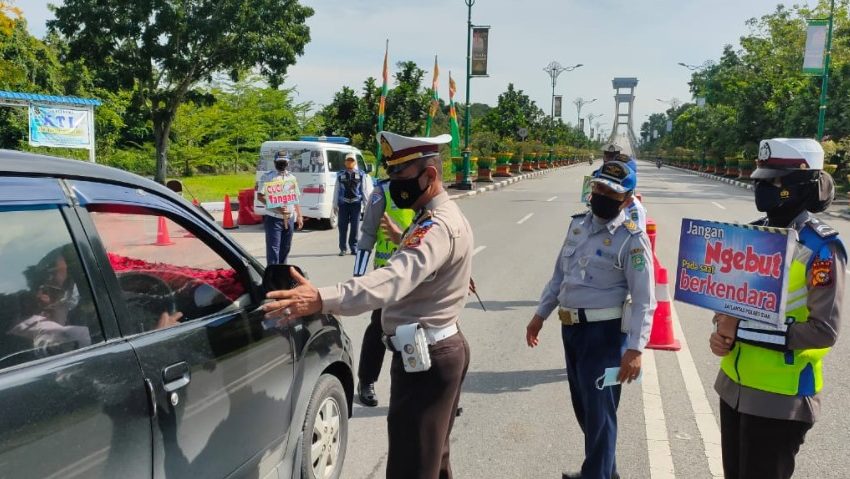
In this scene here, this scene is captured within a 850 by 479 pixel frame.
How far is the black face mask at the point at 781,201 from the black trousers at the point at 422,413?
4.27 feet

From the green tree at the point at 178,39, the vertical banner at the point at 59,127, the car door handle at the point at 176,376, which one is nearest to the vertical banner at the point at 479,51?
the green tree at the point at 178,39

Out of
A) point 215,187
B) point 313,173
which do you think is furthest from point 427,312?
point 215,187

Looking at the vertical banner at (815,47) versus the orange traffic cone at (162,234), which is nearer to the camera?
the orange traffic cone at (162,234)

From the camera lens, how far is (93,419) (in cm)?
178

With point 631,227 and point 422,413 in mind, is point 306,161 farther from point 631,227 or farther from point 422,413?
point 422,413

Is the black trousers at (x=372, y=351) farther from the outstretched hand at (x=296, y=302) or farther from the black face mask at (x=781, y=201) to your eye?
the black face mask at (x=781, y=201)

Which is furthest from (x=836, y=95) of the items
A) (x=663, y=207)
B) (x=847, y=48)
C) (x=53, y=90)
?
(x=53, y=90)

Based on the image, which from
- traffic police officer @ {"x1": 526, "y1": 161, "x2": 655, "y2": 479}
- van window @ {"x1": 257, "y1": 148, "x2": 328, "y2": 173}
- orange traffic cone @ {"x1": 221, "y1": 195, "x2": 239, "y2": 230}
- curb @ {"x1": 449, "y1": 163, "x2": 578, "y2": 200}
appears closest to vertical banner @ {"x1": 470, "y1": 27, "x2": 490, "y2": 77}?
curb @ {"x1": 449, "y1": 163, "x2": 578, "y2": 200}

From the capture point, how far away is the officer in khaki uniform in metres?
2.44

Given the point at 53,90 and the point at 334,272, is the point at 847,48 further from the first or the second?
the point at 53,90

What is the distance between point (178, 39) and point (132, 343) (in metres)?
22.5

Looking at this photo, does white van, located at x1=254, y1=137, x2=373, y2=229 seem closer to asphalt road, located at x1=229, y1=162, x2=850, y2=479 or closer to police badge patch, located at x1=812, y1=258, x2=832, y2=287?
asphalt road, located at x1=229, y1=162, x2=850, y2=479

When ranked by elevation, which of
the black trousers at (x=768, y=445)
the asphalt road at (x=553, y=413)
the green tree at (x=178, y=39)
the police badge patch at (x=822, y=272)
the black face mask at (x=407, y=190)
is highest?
the green tree at (x=178, y=39)

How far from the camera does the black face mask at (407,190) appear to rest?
2.53m
